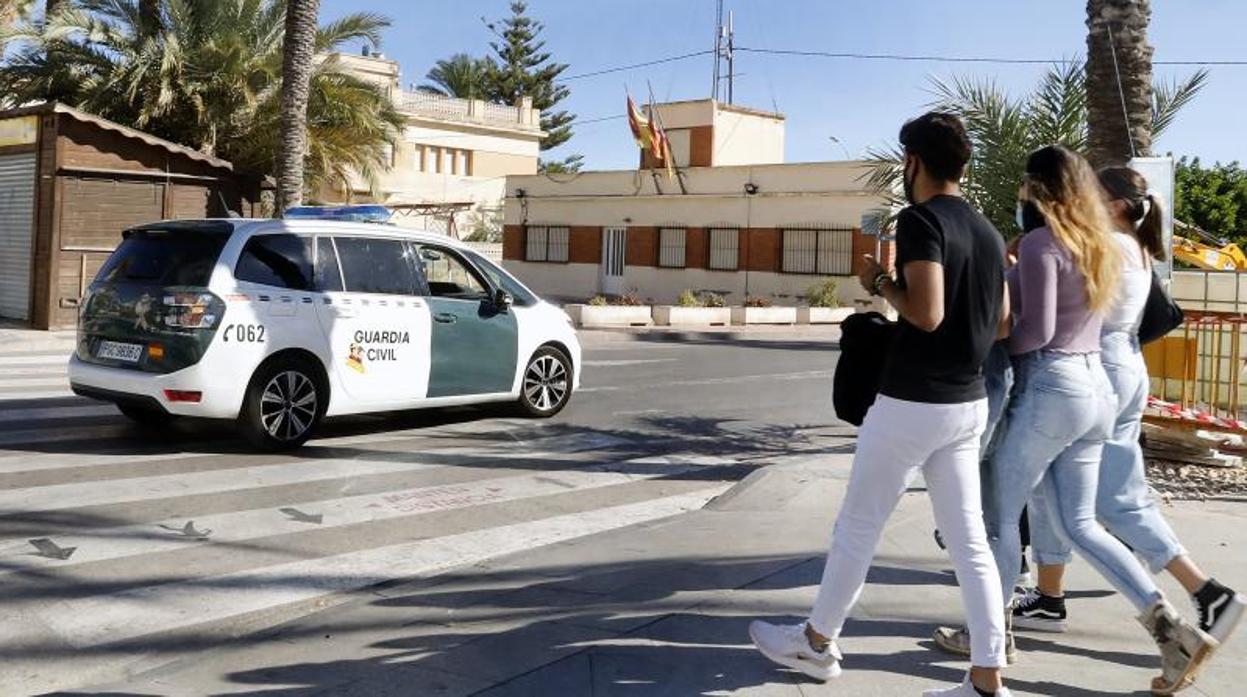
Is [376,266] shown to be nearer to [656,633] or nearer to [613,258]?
[656,633]

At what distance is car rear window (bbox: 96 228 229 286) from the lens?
27.7 ft

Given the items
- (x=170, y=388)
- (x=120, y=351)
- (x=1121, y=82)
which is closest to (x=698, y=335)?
(x=1121, y=82)

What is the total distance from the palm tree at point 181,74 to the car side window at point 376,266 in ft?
45.8

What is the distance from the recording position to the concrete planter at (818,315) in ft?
102

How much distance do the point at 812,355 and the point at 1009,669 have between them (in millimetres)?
17076

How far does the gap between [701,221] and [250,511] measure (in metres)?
31.5

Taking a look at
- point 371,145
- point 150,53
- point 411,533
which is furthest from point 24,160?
point 411,533

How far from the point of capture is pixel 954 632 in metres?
4.37

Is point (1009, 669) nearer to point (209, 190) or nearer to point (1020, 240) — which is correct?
point (1020, 240)

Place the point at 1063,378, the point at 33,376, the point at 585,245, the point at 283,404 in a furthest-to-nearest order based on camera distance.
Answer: the point at 585,245
the point at 33,376
the point at 283,404
the point at 1063,378

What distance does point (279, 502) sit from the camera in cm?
704

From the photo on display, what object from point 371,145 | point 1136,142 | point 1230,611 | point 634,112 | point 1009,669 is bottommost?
point 1009,669

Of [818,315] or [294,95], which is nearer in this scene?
[294,95]

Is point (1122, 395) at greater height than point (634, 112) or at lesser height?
lesser
